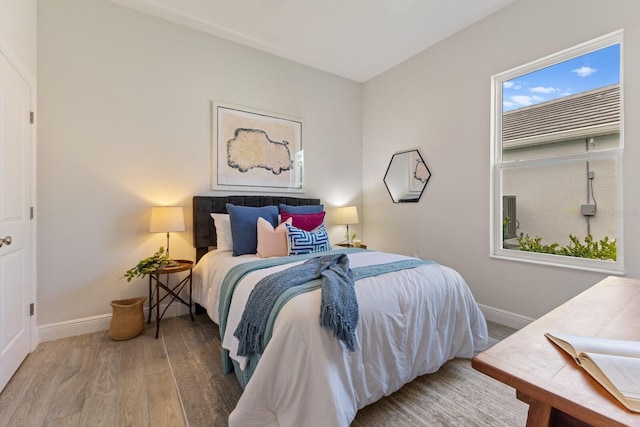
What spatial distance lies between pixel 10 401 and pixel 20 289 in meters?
0.75

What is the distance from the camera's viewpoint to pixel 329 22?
2.88 meters

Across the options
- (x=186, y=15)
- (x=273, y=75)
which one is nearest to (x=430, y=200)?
(x=273, y=75)

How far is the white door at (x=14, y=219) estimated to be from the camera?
172 cm

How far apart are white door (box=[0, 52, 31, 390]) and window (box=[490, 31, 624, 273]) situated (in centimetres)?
382

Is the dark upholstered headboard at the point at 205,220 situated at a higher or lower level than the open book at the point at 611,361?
higher

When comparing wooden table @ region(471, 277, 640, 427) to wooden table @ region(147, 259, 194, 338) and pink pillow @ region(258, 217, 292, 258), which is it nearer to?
pink pillow @ region(258, 217, 292, 258)

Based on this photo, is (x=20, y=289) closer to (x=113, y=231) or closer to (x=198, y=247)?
(x=113, y=231)

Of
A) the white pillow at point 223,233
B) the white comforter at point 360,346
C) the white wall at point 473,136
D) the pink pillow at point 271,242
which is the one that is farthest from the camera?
the white pillow at point 223,233

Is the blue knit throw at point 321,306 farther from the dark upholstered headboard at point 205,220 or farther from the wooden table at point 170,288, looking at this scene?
the dark upholstered headboard at point 205,220

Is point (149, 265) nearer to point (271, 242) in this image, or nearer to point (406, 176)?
point (271, 242)

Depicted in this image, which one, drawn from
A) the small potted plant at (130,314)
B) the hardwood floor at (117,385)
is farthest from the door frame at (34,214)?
the small potted plant at (130,314)

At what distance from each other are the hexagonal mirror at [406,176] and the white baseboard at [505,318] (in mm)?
1420

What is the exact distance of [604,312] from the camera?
39.9 inches

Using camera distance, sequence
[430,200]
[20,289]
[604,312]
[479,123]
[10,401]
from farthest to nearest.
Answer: [430,200]
[479,123]
[20,289]
[10,401]
[604,312]
